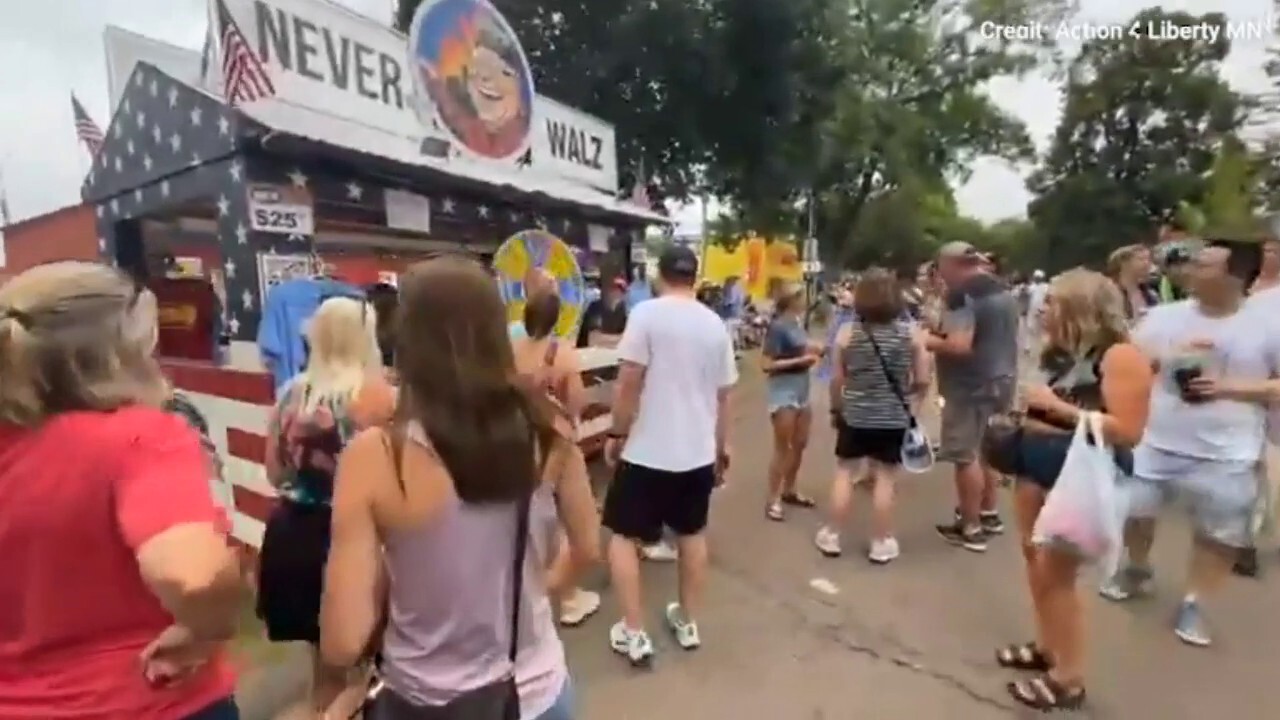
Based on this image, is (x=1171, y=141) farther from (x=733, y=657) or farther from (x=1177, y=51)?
(x=733, y=657)

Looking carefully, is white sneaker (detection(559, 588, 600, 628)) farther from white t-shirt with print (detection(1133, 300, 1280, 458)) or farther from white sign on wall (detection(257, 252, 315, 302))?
white t-shirt with print (detection(1133, 300, 1280, 458))

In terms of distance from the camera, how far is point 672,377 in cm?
371

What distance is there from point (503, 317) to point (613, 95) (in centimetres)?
1592

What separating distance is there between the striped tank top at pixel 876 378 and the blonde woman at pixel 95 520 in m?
4.09

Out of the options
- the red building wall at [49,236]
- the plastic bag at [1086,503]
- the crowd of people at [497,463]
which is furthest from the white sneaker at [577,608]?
the red building wall at [49,236]

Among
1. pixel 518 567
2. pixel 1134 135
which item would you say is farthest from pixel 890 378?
pixel 1134 135

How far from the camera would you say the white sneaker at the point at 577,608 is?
4293mm

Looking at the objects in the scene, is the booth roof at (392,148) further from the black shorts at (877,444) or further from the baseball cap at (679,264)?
the black shorts at (877,444)

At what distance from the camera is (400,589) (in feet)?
5.53

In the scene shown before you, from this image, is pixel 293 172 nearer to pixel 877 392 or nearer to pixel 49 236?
pixel 877 392

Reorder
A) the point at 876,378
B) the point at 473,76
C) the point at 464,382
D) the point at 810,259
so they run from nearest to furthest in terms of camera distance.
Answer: the point at 464,382, the point at 876,378, the point at 473,76, the point at 810,259

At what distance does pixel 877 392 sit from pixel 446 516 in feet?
12.6

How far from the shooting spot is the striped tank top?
5.05m

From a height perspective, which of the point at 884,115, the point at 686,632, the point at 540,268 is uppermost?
the point at 884,115
